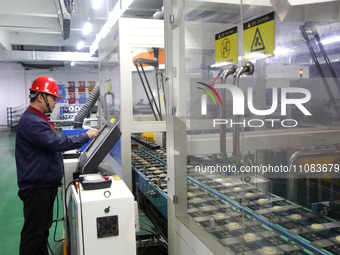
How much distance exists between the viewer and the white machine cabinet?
5.32 feet

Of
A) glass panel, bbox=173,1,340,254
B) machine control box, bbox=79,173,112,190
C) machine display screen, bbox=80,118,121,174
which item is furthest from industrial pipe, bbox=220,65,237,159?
machine display screen, bbox=80,118,121,174

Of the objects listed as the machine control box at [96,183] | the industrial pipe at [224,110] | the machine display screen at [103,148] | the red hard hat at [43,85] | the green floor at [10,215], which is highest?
the red hard hat at [43,85]

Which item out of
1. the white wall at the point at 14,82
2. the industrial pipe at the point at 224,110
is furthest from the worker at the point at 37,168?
the white wall at the point at 14,82

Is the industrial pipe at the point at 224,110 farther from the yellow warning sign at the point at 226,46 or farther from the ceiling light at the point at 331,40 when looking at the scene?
the ceiling light at the point at 331,40

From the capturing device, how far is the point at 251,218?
1.83 m

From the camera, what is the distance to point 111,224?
1661 mm

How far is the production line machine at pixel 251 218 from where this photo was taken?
161 cm

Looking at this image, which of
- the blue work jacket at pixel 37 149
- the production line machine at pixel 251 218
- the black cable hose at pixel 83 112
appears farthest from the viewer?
the black cable hose at pixel 83 112

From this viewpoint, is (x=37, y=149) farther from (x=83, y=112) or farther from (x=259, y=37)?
(x=83, y=112)

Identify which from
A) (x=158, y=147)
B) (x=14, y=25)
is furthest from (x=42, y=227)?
(x=14, y=25)

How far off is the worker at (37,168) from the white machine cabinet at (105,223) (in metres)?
0.74

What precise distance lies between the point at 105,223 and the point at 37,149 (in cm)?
102

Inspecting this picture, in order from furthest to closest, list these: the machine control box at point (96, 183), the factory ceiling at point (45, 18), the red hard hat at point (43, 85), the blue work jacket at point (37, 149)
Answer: the factory ceiling at point (45, 18) < the red hard hat at point (43, 85) < the blue work jacket at point (37, 149) < the machine control box at point (96, 183)

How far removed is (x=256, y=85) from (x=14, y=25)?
29.0 feet
